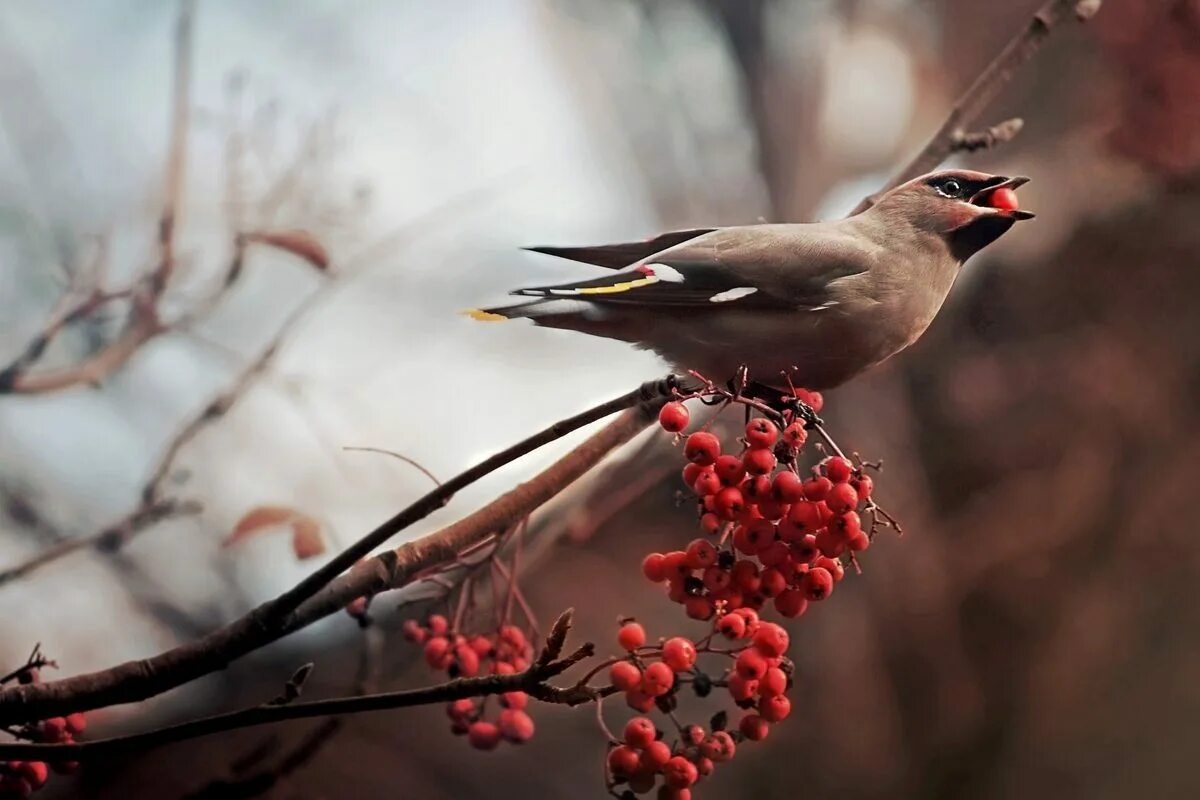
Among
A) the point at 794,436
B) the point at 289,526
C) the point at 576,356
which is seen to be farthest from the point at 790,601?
the point at 289,526

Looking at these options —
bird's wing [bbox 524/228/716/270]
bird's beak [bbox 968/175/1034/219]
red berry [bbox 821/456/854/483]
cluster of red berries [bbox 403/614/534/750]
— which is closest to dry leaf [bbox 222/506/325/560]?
cluster of red berries [bbox 403/614/534/750]

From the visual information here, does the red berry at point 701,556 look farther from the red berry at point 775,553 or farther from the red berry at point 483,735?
the red berry at point 483,735

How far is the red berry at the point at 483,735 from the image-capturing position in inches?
36.8

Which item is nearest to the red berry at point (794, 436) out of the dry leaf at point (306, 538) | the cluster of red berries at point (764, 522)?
the cluster of red berries at point (764, 522)

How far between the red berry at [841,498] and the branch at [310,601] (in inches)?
7.0

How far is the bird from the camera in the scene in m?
0.85

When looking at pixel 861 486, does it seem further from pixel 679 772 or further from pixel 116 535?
pixel 116 535

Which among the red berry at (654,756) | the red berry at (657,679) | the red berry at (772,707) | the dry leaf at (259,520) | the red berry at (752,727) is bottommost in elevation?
the red berry at (654,756)

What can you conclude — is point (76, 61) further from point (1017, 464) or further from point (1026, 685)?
point (1026, 685)

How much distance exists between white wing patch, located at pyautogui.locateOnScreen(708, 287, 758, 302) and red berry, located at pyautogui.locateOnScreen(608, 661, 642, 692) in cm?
32

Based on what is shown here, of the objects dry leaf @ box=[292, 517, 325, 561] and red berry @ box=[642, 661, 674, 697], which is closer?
red berry @ box=[642, 661, 674, 697]

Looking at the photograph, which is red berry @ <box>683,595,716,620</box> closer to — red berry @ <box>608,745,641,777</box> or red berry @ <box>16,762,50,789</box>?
red berry @ <box>608,745,641,777</box>

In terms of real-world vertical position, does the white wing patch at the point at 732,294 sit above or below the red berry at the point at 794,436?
above

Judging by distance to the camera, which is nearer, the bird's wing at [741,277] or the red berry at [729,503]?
the red berry at [729,503]
